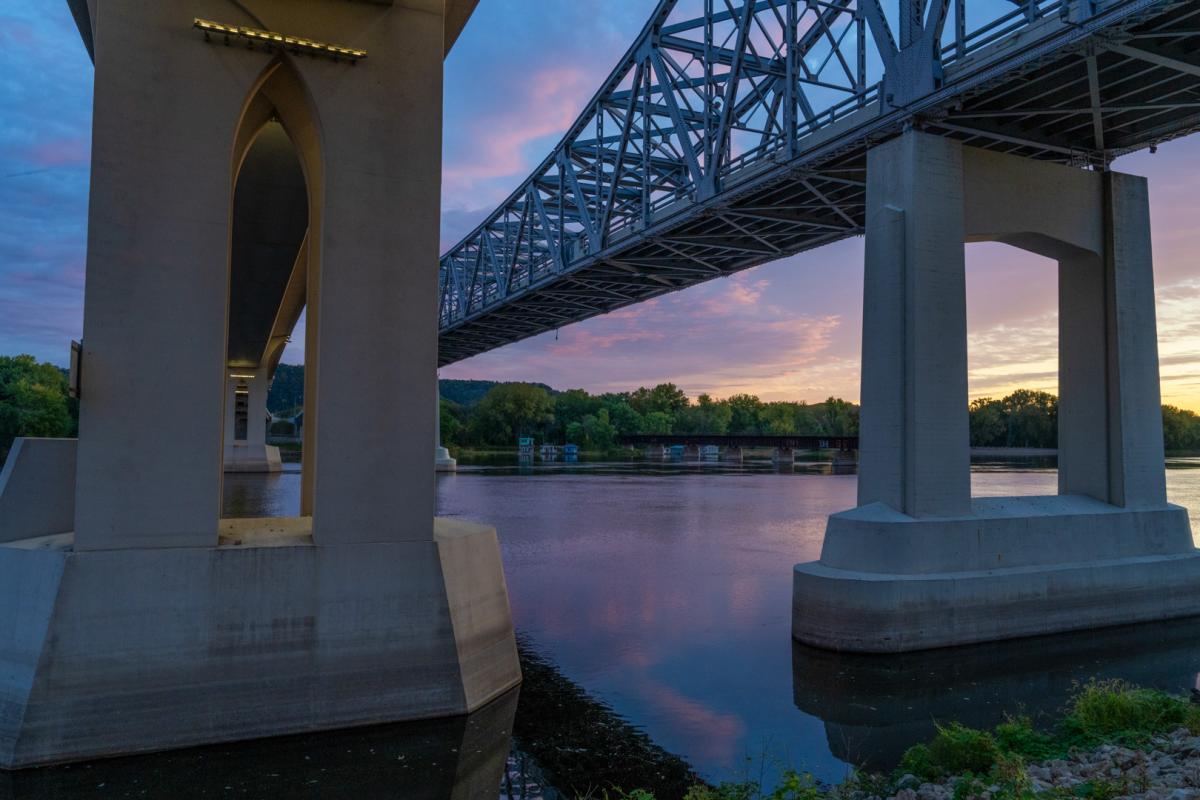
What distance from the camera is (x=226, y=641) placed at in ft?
29.6

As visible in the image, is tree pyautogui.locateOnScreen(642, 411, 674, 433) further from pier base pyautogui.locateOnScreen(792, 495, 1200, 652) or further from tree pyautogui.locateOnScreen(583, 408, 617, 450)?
pier base pyautogui.locateOnScreen(792, 495, 1200, 652)

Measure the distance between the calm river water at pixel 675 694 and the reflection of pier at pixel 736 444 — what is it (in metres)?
73.6

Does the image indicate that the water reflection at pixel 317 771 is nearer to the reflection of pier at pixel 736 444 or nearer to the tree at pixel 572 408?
the reflection of pier at pixel 736 444

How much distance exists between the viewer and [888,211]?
49.7ft

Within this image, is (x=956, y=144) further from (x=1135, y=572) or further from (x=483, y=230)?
(x=483, y=230)

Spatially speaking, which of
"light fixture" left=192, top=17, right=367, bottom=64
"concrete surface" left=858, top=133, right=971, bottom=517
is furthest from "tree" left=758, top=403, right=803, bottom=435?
"light fixture" left=192, top=17, right=367, bottom=64

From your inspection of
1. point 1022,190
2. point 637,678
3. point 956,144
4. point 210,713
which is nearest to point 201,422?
point 210,713

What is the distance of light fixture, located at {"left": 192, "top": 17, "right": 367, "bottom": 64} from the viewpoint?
945 centimetres

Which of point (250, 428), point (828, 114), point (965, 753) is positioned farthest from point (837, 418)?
point (965, 753)

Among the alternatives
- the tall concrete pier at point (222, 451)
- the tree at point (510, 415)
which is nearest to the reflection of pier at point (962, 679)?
the tall concrete pier at point (222, 451)

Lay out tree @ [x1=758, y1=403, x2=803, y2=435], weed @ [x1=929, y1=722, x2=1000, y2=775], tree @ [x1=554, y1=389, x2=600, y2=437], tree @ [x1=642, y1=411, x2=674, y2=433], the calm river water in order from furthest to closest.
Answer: tree @ [x1=758, y1=403, x2=803, y2=435] → tree @ [x1=642, y1=411, x2=674, y2=433] → tree @ [x1=554, y1=389, x2=600, y2=437] → the calm river water → weed @ [x1=929, y1=722, x2=1000, y2=775]

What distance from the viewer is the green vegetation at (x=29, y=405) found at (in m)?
66.4

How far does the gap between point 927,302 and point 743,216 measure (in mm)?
11551

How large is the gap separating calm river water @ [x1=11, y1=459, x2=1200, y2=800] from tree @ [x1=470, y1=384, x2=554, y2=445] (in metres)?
114
